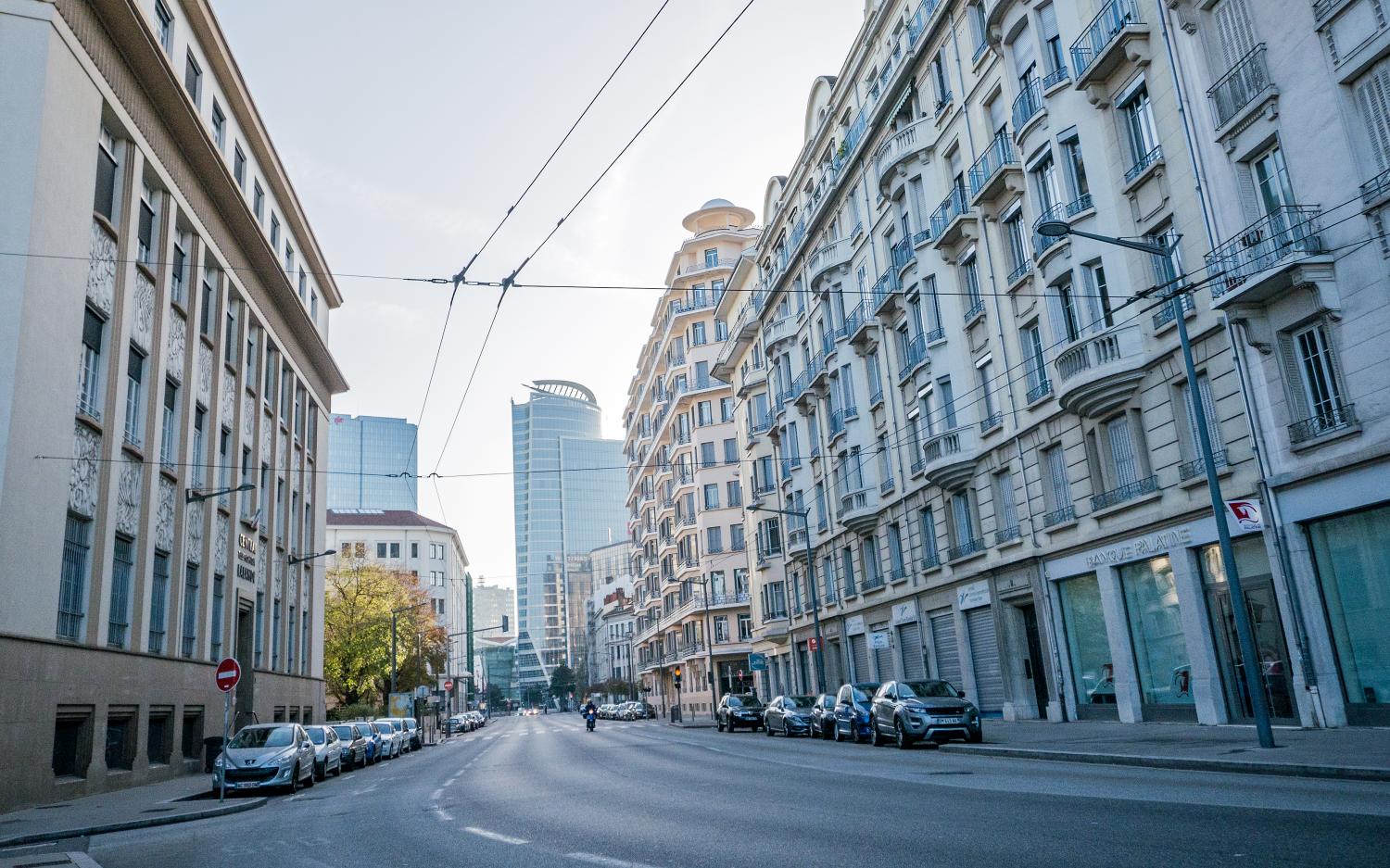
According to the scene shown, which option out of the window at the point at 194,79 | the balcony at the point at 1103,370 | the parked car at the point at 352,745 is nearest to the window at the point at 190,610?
the parked car at the point at 352,745

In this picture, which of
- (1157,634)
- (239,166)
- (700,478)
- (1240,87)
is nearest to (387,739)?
(239,166)

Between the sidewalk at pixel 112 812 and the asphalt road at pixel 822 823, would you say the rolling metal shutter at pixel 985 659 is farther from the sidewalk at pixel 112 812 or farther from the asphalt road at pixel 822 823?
the sidewalk at pixel 112 812

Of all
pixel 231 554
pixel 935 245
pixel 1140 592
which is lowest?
pixel 1140 592

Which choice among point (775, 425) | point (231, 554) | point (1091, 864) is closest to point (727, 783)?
point (1091, 864)

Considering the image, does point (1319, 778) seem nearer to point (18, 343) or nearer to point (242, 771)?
point (242, 771)

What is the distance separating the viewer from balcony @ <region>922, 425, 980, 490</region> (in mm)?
30844

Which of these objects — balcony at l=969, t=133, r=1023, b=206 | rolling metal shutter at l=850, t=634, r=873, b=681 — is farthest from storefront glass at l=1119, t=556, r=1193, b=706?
rolling metal shutter at l=850, t=634, r=873, b=681

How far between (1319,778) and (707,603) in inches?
2317

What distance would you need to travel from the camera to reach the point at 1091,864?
7070 mm

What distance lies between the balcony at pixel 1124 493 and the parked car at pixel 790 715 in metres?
13.1

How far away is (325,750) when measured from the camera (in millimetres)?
27328

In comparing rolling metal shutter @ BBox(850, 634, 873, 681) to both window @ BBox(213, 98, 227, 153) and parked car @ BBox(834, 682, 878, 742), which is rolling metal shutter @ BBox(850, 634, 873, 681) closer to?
parked car @ BBox(834, 682, 878, 742)

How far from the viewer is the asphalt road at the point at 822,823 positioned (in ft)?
25.7

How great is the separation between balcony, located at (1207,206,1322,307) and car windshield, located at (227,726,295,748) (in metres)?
21.2
